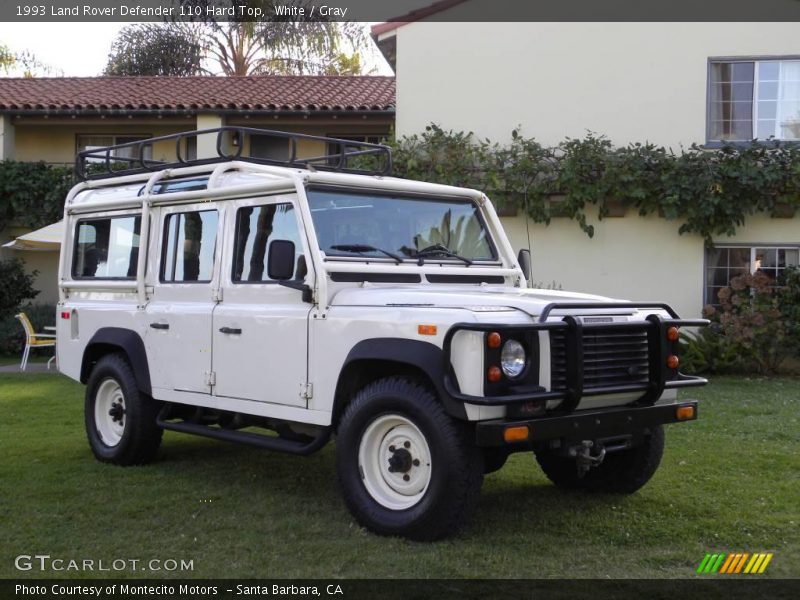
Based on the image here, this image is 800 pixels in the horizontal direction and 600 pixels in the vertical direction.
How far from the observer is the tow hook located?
5.75 m

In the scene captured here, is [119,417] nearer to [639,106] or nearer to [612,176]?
[612,176]

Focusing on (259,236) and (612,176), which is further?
(612,176)

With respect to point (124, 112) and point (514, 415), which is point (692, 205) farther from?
point (124, 112)

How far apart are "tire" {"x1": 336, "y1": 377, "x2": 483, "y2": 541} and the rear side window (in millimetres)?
1185

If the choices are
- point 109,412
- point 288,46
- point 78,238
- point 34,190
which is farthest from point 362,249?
point 288,46

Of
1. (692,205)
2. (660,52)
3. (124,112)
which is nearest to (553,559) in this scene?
(692,205)

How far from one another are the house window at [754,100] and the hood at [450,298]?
9.49 m

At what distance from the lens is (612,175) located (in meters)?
14.3

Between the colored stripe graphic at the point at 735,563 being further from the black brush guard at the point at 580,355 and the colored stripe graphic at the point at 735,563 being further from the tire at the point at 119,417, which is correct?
the tire at the point at 119,417

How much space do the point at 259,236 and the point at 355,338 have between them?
1.37m

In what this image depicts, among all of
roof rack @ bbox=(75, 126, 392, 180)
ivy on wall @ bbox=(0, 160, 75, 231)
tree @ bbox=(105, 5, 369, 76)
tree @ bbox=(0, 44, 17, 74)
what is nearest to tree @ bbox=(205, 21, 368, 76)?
tree @ bbox=(105, 5, 369, 76)

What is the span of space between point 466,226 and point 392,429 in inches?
85.4

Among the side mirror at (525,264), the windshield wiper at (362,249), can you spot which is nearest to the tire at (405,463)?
the windshield wiper at (362,249)

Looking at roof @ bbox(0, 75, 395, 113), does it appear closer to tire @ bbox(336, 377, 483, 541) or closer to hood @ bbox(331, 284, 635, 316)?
hood @ bbox(331, 284, 635, 316)
